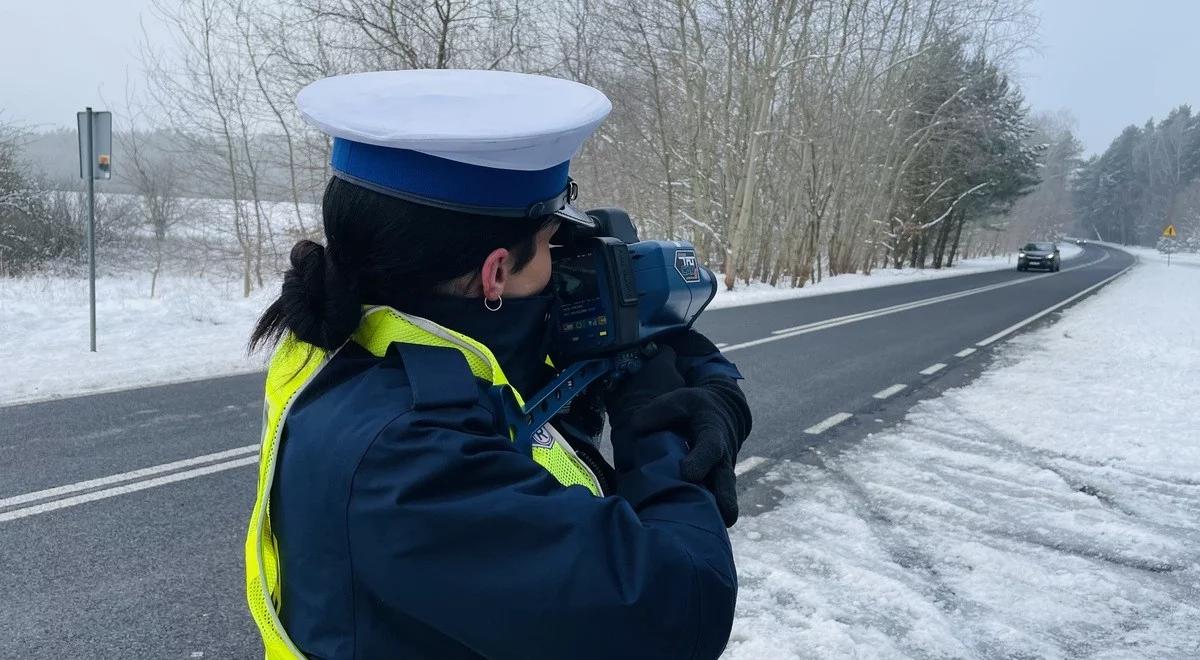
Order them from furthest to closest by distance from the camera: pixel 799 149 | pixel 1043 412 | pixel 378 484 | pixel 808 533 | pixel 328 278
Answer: pixel 799 149 → pixel 1043 412 → pixel 808 533 → pixel 328 278 → pixel 378 484

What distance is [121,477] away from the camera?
451 cm

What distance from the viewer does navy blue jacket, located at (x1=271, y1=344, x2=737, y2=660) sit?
0.89 metres

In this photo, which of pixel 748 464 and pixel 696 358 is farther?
pixel 748 464

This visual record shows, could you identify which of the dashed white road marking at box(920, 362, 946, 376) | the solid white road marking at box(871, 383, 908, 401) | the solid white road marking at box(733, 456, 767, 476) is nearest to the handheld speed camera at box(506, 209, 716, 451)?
the solid white road marking at box(733, 456, 767, 476)

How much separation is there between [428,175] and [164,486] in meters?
4.18

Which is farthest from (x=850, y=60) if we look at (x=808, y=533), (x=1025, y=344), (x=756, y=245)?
(x=808, y=533)

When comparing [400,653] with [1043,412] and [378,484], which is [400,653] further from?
[1043,412]

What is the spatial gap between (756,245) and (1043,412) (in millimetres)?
20959

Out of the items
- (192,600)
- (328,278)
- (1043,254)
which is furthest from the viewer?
(1043,254)

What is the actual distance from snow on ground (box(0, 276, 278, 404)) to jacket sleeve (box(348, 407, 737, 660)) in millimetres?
6767

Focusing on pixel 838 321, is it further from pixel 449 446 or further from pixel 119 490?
pixel 449 446

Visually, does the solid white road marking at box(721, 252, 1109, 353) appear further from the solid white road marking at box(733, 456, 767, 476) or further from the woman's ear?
the woman's ear

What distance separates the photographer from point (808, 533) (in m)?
3.96

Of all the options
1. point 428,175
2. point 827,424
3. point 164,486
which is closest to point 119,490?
point 164,486
